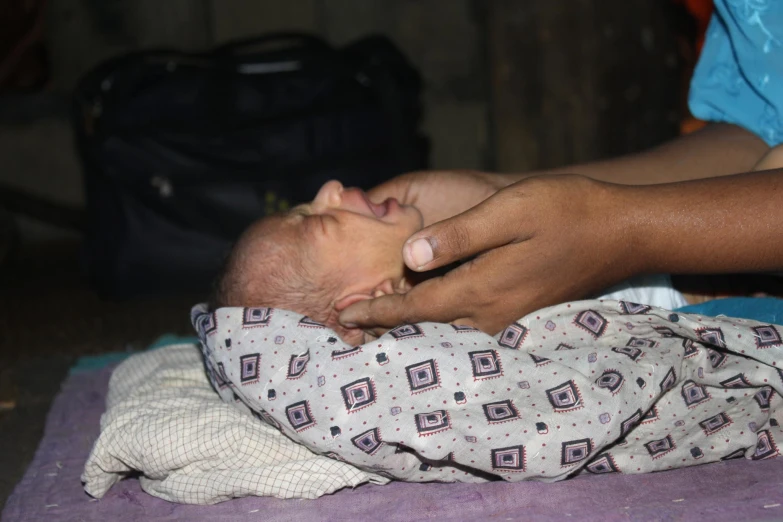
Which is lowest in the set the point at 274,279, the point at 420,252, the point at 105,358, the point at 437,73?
the point at 105,358

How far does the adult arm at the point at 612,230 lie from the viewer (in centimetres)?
104

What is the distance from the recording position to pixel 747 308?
1.33 meters

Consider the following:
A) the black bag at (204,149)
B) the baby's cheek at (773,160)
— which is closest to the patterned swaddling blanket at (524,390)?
the baby's cheek at (773,160)

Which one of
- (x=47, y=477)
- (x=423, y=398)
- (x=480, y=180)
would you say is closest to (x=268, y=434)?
(x=423, y=398)

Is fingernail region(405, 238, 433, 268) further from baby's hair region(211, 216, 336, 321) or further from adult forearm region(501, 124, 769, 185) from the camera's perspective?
adult forearm region(501, 124, 769, 185)

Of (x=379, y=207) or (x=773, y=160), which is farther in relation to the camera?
(x=379, y=207)

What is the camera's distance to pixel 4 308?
99.1 inches

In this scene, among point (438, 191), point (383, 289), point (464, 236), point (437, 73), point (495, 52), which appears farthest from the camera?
point (437, 73)

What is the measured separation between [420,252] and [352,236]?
1.16 ft

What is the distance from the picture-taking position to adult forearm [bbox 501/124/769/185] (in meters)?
1.45

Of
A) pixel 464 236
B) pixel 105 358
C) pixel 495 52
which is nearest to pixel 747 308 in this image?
pixel 464 236

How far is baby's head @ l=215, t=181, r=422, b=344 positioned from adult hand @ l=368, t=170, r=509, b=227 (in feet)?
0.37

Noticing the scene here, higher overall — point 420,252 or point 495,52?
point 495,52

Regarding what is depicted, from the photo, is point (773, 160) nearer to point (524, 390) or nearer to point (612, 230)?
point (612, 230)
